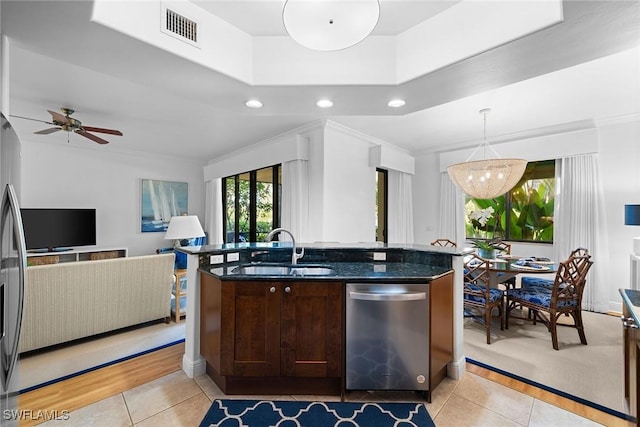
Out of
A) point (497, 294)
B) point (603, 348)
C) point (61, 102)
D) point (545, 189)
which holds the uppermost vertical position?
point (61, 102)

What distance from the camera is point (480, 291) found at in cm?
309

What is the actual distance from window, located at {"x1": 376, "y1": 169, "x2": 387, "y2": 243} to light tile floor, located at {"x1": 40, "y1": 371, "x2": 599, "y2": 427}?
3156 mm

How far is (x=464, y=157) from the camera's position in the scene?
4906 millimetres

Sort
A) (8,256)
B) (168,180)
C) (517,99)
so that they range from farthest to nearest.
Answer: (168,180) → (517,99) → (8,256)

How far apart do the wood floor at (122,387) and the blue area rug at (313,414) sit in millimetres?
775

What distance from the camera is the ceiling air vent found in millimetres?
1701

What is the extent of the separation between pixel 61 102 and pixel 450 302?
4610 millimetres

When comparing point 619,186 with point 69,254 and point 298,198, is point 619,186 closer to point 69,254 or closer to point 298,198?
point 298,198

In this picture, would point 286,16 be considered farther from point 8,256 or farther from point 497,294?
point 497,294

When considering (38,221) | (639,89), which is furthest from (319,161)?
(38,221)

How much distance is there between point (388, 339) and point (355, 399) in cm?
50

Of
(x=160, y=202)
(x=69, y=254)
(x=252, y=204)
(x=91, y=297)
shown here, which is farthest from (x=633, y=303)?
(x=69, y=254)

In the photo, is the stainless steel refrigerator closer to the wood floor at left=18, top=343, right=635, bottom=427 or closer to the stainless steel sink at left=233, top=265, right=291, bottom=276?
the wood floor at left=18, top=343, right=635, bottom=427

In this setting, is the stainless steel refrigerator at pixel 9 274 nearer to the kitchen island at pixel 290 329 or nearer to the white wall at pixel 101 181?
the kitchen island at pixel 290 329
